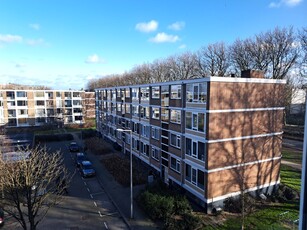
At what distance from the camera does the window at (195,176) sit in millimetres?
18192

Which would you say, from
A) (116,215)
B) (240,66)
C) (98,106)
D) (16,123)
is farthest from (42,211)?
(16,123)

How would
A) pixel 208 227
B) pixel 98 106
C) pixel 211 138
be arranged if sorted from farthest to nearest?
pixel 98 106 < pixel 211 138 < pixel 208 227

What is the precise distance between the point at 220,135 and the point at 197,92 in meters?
3.92

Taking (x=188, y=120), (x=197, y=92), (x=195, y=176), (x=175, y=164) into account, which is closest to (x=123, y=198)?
(x=175, y=164)

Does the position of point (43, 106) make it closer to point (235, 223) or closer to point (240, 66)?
point (240, 66)

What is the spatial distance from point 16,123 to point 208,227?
5930 centimetres

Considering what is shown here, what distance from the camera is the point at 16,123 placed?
5912cm

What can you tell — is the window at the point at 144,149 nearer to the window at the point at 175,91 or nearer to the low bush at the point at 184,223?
the window at the point at 175,91

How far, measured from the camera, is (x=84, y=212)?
19.1m

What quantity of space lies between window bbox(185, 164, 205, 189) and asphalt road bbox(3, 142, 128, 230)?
6612mm

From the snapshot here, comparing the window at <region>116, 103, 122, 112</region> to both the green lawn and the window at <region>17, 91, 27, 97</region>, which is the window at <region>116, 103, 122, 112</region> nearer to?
the green lawn

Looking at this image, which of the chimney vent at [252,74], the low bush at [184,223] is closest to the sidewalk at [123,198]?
the low bush at [184,223]

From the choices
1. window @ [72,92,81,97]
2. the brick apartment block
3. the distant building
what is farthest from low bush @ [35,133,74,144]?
the distant building

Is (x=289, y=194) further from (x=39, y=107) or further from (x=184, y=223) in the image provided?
(x=39, y=107)
